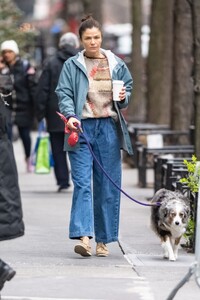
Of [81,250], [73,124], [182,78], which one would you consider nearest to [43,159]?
[182,78]

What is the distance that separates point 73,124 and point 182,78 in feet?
38.4

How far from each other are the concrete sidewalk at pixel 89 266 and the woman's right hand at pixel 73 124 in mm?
1092

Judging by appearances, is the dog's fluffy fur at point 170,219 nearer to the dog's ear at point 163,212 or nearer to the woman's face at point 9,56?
the dog's ear at point 163,212

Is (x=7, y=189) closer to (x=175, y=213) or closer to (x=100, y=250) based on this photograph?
(x=175, y=213)

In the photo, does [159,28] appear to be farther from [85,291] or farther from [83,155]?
[85,291]

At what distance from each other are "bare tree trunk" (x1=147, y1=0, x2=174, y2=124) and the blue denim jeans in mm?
14674

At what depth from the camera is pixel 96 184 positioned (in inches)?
421

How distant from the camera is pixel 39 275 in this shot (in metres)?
9.61

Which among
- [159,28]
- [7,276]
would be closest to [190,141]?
[159,28]

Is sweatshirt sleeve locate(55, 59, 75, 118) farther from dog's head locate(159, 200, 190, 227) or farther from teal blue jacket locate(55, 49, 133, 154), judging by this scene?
→ dog's head locate(159, 200, 190, 227)

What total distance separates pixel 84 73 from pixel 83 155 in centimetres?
68

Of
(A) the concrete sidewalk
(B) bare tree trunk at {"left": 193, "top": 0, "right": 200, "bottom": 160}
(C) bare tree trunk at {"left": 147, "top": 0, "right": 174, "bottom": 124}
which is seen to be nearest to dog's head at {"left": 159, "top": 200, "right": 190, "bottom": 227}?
(A) the concrete sidewalk

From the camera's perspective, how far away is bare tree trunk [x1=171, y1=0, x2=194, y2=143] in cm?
2148

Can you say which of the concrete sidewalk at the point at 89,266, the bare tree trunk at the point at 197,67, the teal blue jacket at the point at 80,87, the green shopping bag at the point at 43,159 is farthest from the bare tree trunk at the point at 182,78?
the teal blue jacket at the point at 80,87
